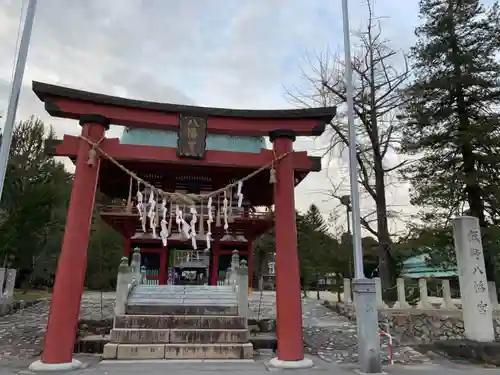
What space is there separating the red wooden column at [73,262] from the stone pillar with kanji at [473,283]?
919cm

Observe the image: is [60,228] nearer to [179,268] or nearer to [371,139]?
[179,268]

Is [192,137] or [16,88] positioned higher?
[16,88]

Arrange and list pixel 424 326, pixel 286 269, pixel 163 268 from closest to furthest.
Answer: pixel 286 269 < pixel 424 326 < pixel 163 268

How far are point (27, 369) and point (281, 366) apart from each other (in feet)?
15.8

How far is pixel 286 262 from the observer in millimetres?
7680

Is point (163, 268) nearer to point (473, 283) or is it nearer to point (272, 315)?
point (272, 315)

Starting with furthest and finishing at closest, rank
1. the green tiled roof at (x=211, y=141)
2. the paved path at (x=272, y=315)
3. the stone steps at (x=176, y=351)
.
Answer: the green tiled roof at (x=211, y=141), the paved path at (x=272, y=315), the stone steps at (x=176, y=351)

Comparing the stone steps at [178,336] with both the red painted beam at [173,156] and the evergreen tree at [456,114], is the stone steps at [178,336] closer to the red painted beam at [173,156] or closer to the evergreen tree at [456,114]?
the red painted beam at [173,156]

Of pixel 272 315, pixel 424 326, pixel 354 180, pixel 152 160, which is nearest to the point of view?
pixel 354 180

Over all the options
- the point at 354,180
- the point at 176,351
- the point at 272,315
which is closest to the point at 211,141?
the point at 354,180

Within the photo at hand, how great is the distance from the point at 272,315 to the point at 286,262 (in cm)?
645

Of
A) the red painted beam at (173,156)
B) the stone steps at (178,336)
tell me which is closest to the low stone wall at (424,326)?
the stone steps at (178,336)

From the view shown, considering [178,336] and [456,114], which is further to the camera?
[456,114]

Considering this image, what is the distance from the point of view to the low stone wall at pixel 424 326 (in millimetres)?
10898
